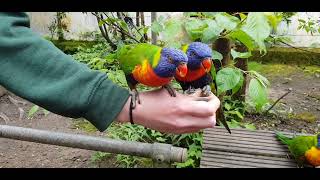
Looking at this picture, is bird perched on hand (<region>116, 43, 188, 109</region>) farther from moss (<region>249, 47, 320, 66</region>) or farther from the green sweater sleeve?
moss (<region>249, 47, 320, 66</region>)

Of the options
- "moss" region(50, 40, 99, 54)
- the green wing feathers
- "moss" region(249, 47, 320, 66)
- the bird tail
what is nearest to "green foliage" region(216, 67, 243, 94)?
the green wing feathers

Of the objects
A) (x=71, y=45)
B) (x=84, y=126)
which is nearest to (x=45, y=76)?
(x=84, y=126)

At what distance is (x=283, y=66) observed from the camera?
4719 mm

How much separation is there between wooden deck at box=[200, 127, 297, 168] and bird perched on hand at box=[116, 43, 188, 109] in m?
0.47

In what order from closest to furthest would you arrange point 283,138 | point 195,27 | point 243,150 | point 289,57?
point 195,27, point 243,150, point 283,138, point 289,57

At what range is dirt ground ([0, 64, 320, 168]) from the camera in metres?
2.66

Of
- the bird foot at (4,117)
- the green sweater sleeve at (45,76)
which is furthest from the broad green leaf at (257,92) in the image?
the bird foot at (4,117)

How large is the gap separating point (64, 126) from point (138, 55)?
6.37 feet

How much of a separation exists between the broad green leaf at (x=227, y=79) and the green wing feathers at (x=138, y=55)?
12.7 inches

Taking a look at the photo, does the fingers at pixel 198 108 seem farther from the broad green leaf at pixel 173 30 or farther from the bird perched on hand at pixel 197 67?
the broad green leaf at pixel 173 30

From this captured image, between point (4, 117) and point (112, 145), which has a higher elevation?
point (112, 145)

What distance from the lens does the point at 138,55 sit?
1365 mm

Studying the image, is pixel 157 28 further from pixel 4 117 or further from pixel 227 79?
pixel 4 117
